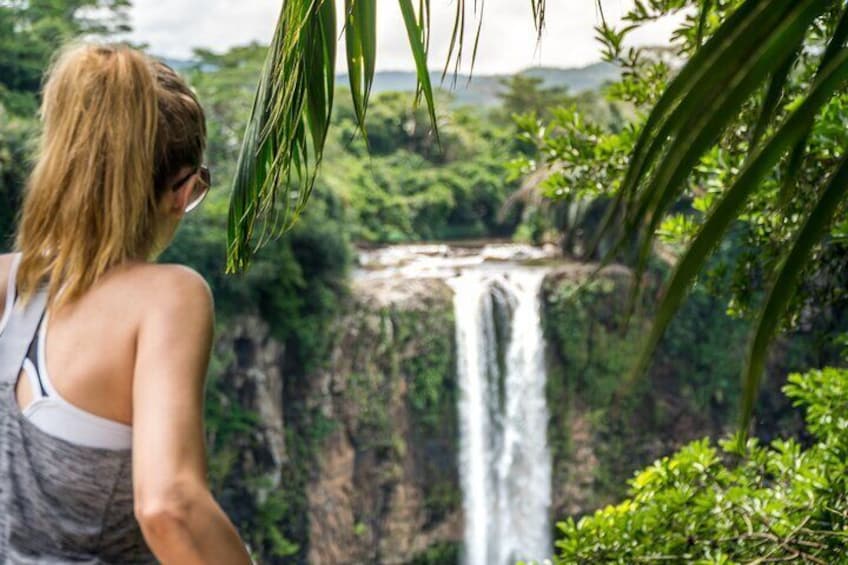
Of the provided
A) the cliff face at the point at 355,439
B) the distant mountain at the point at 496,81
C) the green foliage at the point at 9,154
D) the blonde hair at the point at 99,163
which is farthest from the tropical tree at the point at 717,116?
the distant mountain at the point at 496,81

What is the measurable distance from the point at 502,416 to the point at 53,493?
14.9 meters

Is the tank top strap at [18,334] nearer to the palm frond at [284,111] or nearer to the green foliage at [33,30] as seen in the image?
the palm frond at [284,111]

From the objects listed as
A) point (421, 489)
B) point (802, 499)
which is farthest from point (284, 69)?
point (421, 489)

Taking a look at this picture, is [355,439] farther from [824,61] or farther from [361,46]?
[824,61]

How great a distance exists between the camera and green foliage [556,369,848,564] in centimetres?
226

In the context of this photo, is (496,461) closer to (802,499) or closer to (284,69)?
(802,499)

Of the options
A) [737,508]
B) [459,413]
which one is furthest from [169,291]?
[459,413]

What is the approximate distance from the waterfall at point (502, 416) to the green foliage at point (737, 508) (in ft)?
40.1

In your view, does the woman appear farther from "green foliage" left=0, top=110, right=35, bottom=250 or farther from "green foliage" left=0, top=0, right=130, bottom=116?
"green foliage" left=0, top=0, right=130, bottom=116

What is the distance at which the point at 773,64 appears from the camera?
0.70 meters

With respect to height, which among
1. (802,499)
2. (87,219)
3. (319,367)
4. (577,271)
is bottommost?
(319,367)

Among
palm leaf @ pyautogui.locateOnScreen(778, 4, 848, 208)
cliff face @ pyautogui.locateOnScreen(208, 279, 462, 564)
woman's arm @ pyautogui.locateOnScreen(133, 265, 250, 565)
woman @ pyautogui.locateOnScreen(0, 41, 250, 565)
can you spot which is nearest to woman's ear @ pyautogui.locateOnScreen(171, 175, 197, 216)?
woman @ pyautogui.locateOnScreen(0, 41, 250, 565)

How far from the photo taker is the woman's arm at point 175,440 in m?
0.75

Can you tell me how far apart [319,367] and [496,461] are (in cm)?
299
